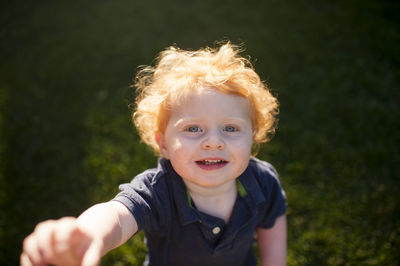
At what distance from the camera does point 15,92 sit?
3924 millimetres

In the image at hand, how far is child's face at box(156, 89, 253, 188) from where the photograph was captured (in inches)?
61.4

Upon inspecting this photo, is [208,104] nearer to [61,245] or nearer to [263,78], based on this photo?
[61,245]

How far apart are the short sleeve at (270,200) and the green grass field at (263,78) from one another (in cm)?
77

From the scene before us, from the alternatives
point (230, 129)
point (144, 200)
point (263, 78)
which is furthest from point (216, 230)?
point (263, 78)

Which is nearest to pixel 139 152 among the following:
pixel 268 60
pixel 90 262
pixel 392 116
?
pixel 268 60

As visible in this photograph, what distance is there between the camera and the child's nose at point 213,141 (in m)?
1.53

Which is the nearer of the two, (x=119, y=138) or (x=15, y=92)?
(x=119, y=138)

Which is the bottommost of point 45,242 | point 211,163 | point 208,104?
point 45,242

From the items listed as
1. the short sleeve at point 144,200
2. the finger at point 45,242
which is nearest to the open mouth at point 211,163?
the short sleeve at point 144,200

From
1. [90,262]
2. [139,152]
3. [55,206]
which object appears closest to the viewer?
[90,262]

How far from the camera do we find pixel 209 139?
1.54 metres

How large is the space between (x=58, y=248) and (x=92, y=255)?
10cm

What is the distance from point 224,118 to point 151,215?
1.81 feet

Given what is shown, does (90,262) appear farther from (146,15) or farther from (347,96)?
(146,15)
